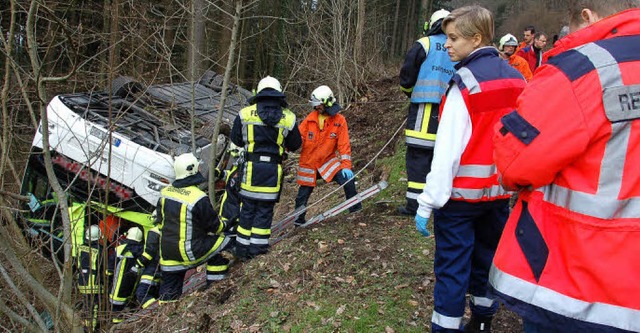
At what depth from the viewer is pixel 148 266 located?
5844 mm

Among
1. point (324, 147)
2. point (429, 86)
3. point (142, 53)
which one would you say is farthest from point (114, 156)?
point (429, 86)

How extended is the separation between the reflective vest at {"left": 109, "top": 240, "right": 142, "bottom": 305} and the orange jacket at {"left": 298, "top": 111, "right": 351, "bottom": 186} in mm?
2397

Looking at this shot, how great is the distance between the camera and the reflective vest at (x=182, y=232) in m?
5.18

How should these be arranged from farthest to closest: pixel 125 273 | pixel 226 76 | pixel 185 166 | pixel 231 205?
pixel 231 205, pixel 226 76, pixel 125 273, pixel 185 166

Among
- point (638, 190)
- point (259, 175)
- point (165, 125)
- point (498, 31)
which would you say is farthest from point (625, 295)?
point (498, 31)

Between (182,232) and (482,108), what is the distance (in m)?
3.59

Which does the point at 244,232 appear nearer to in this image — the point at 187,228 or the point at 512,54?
the point at 187,228

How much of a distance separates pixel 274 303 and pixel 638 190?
10.7 ft

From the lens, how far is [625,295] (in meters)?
1.65

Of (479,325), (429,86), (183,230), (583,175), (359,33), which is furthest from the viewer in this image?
(359,33)

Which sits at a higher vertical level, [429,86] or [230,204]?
[429,86]

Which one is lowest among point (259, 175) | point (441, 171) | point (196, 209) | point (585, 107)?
point (196, 209)

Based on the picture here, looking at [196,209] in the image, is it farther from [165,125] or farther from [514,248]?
[514,248]

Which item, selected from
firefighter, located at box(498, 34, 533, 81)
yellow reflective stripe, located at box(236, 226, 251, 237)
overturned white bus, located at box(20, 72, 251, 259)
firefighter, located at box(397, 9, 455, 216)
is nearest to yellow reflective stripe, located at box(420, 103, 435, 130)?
firefighter, located at box(397, 9, 455, 216)
